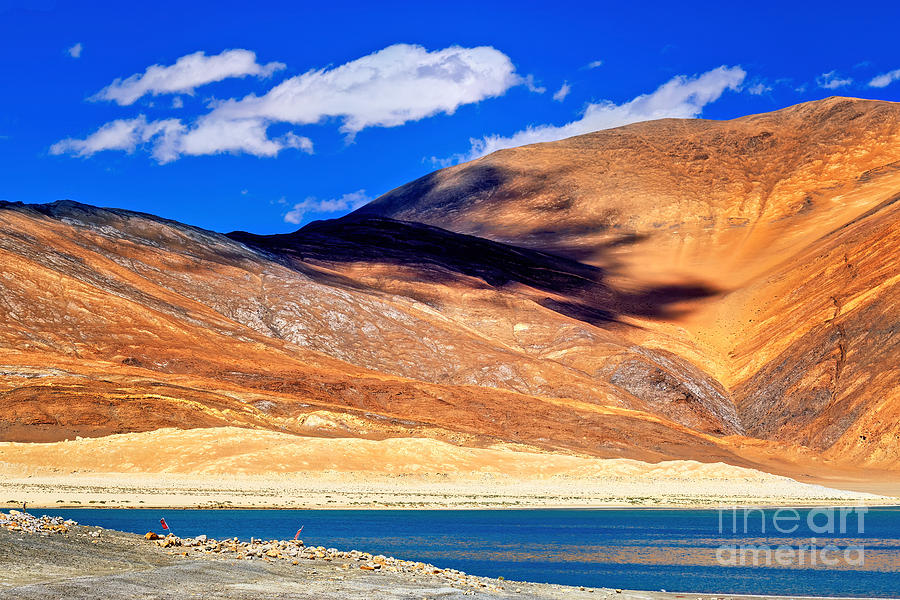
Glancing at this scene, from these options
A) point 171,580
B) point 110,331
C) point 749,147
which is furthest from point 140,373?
point 749,147

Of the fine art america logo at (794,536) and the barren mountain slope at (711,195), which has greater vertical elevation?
the barren mountain slope at (711,195)

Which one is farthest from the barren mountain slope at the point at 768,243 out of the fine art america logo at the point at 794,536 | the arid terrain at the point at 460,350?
the fine art america logo at the point at 794,536

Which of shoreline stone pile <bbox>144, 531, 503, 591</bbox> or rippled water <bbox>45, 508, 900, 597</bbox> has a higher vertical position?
rippled water <bbox>45, 508, 900, 597</bbox>

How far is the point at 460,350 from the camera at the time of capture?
347 feet

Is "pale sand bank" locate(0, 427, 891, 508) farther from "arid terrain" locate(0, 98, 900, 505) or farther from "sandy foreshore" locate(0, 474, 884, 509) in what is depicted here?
"arid terrain" locate(0, 98, 900, 505)

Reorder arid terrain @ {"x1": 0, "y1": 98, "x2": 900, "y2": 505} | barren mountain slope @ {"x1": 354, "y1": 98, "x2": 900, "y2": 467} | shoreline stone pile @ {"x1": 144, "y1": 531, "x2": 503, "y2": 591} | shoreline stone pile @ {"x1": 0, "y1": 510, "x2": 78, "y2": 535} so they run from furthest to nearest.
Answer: barren mountain slope @ {"x1": 354, "y1": 98, "x2": 900, "y2": 467}, arid terrain @ {"x1": 0, "y1": 98, "x2": 900, "y2": 505}, shoreline stone pile @ {"x1": 144, "y1": 531, "x2": 503, "y2": 591}, shoreline stone pile @ {"x1": 0, "y1": 510, "x2": 78, "y2": 535}

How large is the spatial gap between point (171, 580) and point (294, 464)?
41000 mm

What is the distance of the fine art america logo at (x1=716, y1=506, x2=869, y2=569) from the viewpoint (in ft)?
103

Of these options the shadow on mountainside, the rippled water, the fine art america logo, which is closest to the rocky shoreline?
the rippled water

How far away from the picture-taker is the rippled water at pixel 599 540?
1057 inches

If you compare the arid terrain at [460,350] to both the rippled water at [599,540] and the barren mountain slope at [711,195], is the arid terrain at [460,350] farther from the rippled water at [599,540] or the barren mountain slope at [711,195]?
the rippled water at [599,540]

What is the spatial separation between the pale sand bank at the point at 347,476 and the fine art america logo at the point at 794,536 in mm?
5276

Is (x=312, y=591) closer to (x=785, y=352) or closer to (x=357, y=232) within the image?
(x=785, y=352)

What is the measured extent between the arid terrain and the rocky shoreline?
22.6 metres
